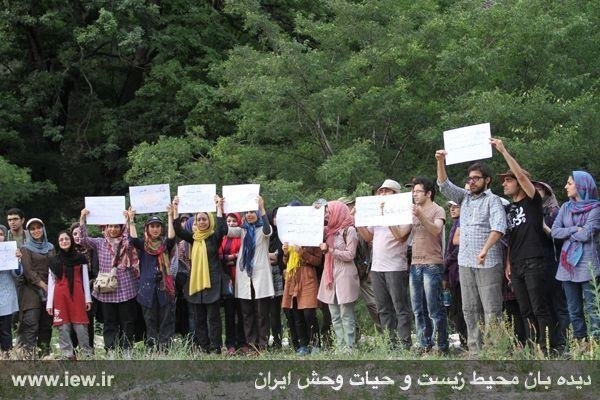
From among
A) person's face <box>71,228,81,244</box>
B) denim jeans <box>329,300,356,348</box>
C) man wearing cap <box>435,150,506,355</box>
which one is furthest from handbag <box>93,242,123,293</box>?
man wearing cap <box>435,150,506,355</box>

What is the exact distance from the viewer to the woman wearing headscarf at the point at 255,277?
1070 centimetres

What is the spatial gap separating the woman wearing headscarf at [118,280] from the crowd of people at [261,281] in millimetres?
14

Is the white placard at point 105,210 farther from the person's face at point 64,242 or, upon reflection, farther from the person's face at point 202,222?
the person's face at point 202,222

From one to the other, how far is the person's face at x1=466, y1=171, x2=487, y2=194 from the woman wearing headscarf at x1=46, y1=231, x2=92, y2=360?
4.25 meters

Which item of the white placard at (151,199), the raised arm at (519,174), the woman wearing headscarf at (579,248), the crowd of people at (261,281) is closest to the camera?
the raised arm at (519,174)

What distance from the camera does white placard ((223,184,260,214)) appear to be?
10.5 m

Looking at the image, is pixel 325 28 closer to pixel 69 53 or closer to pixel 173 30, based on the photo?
pixel 173 30

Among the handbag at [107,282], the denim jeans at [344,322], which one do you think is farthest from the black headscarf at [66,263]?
the denim jeans at [344,322]

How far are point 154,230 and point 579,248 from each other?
14.7 feet

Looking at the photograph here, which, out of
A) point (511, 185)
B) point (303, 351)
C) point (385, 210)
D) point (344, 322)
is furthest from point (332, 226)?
point (511, 185)

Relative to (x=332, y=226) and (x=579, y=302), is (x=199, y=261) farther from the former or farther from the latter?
(x=579, y=302)

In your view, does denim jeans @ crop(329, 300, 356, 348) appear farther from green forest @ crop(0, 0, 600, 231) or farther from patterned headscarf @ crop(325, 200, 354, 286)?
green forest @ crop(0, 0, 600, 231)

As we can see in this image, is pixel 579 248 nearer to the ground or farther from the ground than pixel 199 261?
nearer to the ground

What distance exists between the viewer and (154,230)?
10.8m
